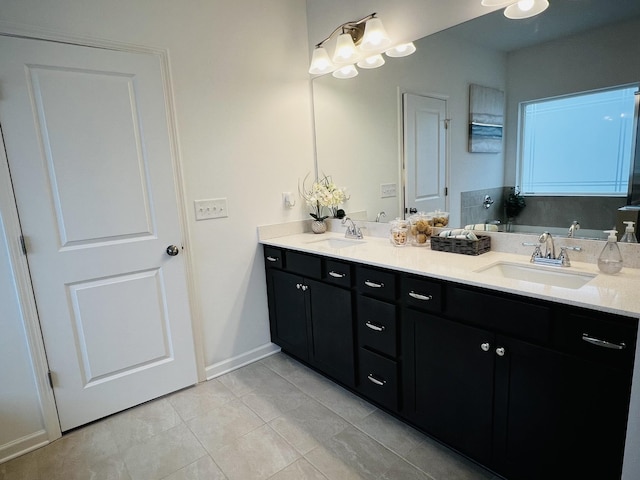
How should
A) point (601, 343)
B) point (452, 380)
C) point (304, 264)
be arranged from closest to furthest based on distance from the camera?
point (601, 343), point (452, 380), point (304, 264)

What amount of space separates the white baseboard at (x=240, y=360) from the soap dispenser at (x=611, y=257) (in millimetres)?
2099

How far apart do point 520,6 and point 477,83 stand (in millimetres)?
352

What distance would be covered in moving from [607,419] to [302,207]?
2123 millimetres

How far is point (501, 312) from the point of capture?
1.38 meters

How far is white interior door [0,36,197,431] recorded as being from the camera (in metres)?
1.79

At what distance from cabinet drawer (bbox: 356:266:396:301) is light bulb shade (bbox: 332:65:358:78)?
4.51ft

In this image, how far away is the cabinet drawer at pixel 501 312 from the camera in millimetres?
1278

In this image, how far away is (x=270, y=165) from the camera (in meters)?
2.61

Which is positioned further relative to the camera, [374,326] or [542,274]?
[374,326]

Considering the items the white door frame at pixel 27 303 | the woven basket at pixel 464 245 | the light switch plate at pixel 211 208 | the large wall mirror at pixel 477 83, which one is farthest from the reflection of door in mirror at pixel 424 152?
the white door frame at pixel 27 303

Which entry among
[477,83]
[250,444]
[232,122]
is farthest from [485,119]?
[250,444]

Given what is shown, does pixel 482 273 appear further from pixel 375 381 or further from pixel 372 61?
pixel 372 61

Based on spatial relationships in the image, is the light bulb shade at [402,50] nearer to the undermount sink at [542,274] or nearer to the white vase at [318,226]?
the white vase at [318,226]

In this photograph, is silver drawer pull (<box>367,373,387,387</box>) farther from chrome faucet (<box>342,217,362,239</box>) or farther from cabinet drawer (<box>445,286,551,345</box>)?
chrome faucet (<box>342,217,362,239</box>)
